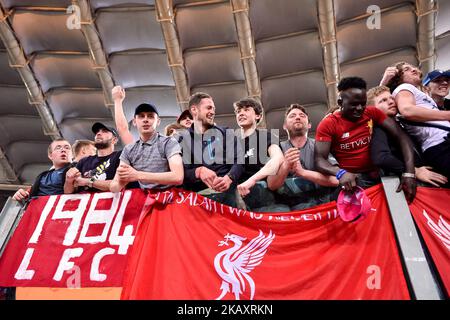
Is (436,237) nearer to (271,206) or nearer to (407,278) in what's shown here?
(407,278)

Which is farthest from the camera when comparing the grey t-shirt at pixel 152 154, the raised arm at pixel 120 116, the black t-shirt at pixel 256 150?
the raised arm at pixel 120 116

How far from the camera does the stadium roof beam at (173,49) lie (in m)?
14.1

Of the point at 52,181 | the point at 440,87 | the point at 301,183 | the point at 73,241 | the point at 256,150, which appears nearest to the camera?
the point at 73,241

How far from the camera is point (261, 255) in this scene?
10.6 ft

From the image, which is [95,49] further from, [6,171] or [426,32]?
[426,32]

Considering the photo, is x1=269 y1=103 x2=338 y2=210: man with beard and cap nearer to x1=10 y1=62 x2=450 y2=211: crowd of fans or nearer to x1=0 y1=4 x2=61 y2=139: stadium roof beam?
x1=10 y1=62 x2=450 y2=211: crowd of fans

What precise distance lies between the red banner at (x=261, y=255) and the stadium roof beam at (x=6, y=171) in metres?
19.2

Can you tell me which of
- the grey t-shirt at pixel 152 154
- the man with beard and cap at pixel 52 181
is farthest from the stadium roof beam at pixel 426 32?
the man with beard and cap at pixel 52 181

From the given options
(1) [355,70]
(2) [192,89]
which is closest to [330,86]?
(1) [355,70]

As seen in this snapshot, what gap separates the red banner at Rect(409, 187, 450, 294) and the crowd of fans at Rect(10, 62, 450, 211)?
0.36ft

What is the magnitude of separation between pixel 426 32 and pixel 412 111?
12.4 metres

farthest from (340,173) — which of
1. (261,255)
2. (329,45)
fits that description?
(329,45)

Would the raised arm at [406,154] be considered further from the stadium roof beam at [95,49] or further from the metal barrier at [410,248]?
the stadium roof beam at [95,49]

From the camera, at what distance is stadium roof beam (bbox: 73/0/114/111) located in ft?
46.4
